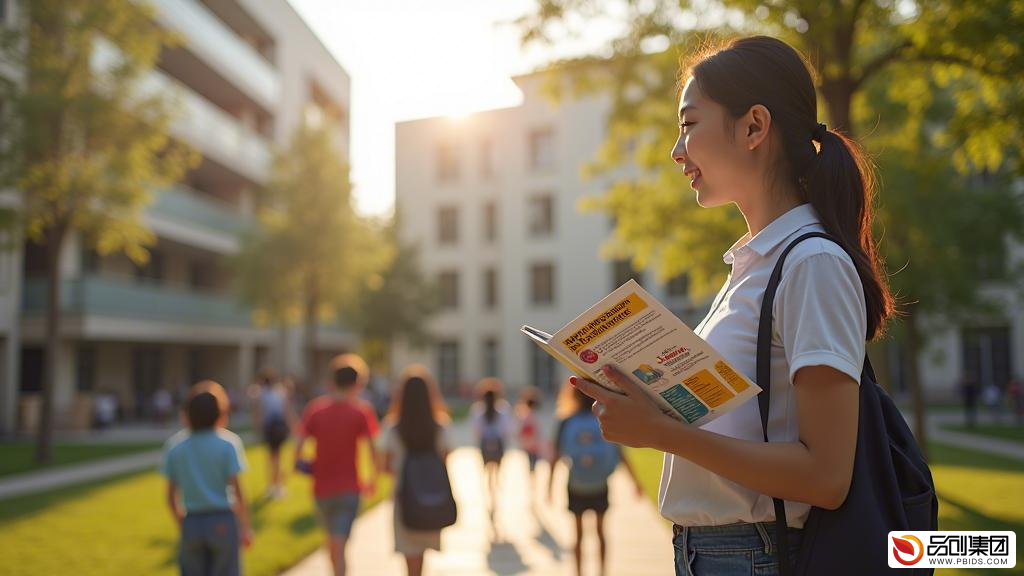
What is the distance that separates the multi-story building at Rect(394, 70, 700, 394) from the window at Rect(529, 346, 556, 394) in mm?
67

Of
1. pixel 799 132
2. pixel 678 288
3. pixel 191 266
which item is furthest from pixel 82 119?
pixel 678 288

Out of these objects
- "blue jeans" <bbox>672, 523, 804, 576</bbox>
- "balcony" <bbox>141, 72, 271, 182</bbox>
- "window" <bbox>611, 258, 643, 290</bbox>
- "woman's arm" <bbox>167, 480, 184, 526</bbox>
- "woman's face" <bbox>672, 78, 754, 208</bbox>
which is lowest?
"woman's arm" <bbox>167, 480, 184, 526</bbox>

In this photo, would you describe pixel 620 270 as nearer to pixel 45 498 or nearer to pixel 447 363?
pixel 447 363

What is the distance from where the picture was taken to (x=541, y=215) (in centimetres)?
4941

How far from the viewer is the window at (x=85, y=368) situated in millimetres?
26562

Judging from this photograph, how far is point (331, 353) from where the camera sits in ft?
156

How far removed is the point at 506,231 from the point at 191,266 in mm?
21473

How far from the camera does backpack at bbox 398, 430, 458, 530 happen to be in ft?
19.6

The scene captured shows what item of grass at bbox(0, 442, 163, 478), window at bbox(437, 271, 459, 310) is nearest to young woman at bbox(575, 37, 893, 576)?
grass at bbox(0, 442, 163, 478)

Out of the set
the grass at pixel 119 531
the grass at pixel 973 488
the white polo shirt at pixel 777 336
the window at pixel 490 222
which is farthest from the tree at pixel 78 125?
the window at pixel 490 222

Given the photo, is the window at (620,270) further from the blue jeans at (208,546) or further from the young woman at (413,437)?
the blue jeans at (208,546)

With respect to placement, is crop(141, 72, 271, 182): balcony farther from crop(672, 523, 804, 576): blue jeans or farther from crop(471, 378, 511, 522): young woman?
crop(672, 523, 804, 576): blue jeans

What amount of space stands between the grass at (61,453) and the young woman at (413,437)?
11427 mm

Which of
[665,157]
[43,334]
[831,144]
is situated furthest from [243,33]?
[831,144]
